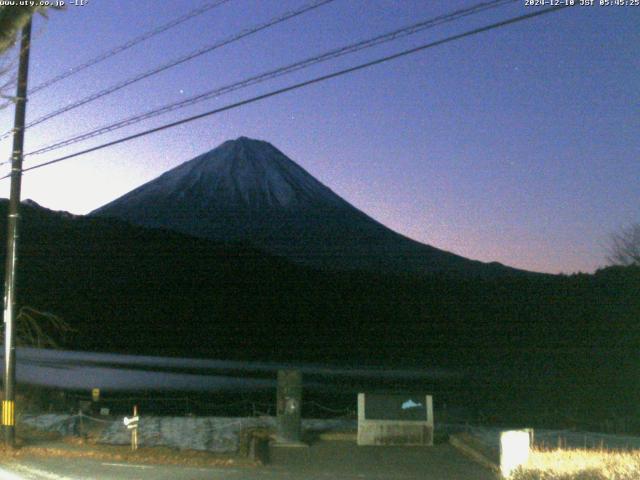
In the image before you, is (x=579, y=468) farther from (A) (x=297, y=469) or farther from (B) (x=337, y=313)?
(B) (x=337, y=313)

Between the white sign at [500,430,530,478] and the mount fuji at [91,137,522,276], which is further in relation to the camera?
the mount fuji at [91,137,522,276]

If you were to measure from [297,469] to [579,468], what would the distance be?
6044 mm

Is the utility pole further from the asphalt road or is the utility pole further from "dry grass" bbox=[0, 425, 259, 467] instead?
the asphalt road

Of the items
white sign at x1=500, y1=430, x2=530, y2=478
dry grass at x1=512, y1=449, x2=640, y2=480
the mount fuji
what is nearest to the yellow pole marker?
white sign at x1=500, y1=430, x2=530, y2=478

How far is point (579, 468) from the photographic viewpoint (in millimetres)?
9234

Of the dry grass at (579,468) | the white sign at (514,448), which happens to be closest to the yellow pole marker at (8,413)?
the white sign at (514,448)

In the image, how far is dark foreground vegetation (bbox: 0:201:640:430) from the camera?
63.4 m

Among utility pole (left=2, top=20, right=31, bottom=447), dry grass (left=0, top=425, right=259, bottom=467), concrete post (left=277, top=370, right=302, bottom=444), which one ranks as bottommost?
dry grass (left=0, top=425, right=259, bottom=467)

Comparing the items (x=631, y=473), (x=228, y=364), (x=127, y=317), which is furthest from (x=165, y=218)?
(x=631, y=473)

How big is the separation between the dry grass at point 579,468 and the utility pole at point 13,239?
10.00 m

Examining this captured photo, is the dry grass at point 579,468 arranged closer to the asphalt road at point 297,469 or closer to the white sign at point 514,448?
the white sign at point 514,448

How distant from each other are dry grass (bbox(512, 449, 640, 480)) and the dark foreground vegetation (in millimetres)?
39310

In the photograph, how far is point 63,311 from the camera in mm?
71000

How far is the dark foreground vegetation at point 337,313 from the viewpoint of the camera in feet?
208
